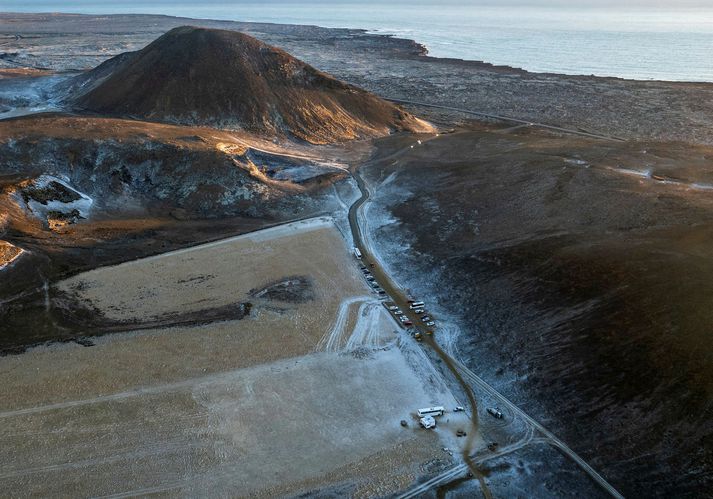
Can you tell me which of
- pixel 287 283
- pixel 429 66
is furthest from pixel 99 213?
pixel 429 66

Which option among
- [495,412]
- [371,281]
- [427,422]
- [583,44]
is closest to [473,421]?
[495,412]

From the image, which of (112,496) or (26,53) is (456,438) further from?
(26,53)

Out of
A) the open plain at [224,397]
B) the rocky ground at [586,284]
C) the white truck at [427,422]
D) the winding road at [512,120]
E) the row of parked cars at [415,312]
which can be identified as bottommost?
the open plain at [224,397]

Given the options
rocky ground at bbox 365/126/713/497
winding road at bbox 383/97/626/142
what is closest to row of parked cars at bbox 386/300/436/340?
rocky ground at bbox 365/126/713/497

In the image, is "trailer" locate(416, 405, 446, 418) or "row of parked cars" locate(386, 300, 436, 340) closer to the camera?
"trailer" locate(416, 405, 446, 418)

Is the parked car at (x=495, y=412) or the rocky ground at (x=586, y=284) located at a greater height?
the rocky ground at (x=586, y=284)

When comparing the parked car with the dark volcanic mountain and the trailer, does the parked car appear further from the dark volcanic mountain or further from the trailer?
the dark volcanic mountain

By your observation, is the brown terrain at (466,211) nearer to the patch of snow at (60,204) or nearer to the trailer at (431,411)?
the patch of snow at (60,204)

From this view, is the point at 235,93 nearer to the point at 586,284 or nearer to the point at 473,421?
the point at 586,284

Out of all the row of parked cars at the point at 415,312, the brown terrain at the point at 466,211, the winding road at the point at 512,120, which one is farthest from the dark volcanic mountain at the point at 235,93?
the row of parked cars at the point at 415,312
